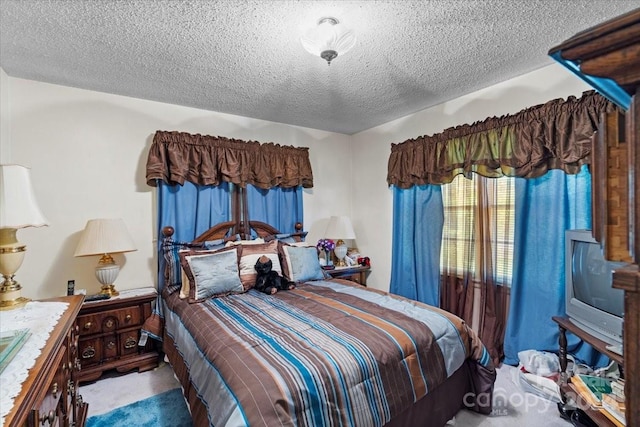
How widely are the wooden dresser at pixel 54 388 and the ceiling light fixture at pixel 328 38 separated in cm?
189

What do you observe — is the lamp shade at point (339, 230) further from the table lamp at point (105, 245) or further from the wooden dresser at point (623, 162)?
the wooden dresser at point (623, 162)

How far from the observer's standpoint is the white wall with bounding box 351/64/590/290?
7.97 feet

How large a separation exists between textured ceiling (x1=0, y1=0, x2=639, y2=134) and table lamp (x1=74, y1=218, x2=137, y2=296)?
120 centimetres

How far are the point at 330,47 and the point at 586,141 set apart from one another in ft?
6.04

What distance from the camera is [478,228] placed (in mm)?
2859

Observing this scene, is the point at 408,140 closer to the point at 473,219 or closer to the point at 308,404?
the point at 473,219

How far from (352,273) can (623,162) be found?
344 centimetres

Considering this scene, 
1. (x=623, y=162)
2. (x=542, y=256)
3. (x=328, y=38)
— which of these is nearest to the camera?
(x=623, y=162)

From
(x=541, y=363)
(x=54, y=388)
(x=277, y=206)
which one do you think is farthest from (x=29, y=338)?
(x=541, y=363)

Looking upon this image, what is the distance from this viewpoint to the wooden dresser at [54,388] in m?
0.90

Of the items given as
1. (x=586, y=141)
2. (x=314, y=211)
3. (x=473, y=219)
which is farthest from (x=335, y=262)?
(x=586, y=141)

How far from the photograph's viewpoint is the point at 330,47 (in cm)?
178

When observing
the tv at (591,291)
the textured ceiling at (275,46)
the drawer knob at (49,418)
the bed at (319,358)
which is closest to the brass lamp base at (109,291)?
the bed at (319,358)

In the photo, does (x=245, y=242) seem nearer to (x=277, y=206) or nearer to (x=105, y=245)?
(x=277, y=206)
